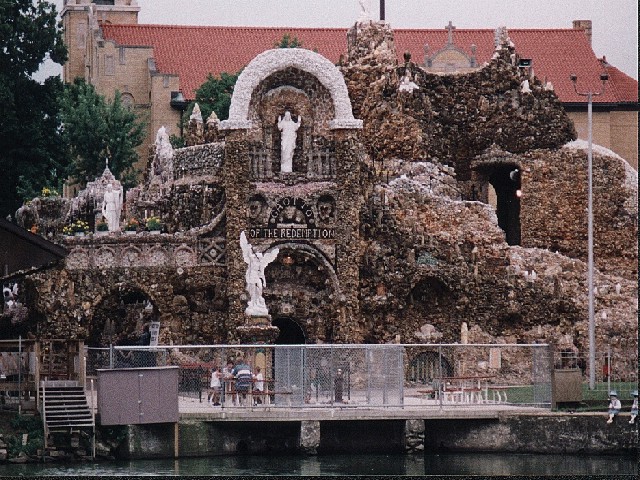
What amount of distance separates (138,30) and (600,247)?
3788cm

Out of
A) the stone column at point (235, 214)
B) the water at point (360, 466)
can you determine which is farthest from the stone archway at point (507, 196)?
the water at point (360, 466)

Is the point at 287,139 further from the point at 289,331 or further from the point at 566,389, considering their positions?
the point at 566,389

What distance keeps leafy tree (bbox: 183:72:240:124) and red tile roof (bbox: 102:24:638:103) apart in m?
4.36

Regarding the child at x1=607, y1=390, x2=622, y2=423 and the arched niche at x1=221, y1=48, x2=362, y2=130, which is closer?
the child at x1=607, y1=390, x2=622, y2=423

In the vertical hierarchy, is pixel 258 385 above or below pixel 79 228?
below

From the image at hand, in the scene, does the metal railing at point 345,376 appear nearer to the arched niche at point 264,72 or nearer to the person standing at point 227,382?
the person standing at point 227,382

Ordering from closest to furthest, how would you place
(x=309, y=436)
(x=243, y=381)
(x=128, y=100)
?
Result: 1. (x=309, y=436)
2. (x=243, y=381)
3. (x=128, y=100)

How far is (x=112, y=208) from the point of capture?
8194cm

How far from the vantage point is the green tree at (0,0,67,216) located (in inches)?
3807

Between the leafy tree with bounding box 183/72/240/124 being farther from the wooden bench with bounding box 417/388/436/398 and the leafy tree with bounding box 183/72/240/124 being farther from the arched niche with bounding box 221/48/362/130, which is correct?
the wooden bench with bounding box 417/388/436/398

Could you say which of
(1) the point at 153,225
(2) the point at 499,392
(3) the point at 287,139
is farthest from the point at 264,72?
(2) the point at 499,392

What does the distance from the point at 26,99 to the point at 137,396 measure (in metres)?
33.4

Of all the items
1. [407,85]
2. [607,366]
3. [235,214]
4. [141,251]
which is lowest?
[607,366]

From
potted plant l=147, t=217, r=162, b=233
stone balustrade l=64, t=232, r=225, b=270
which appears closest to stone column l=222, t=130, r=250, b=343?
stone balustrade l=64, t=232, r=225, b=270
